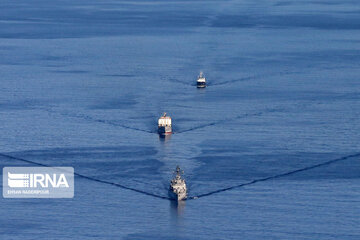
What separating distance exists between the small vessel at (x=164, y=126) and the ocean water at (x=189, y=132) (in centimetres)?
81

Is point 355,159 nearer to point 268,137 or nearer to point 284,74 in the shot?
point 268,137

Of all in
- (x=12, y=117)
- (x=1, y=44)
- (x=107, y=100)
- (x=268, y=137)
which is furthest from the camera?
(x=1, y=44)

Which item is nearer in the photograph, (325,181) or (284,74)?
(325,181)

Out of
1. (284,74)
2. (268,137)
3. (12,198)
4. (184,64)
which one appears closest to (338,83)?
(284,74)

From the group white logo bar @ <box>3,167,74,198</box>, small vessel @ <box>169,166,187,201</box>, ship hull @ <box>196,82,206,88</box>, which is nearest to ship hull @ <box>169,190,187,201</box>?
small vessel @ <box>169,166,187,201</box>

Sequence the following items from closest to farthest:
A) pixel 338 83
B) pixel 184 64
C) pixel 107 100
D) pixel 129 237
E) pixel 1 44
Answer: pixel 129 237 < pixel 107 100 < pixel 338 83 < pixel 184 64 < pixel 1 44

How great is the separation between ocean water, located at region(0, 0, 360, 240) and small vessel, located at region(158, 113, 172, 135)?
0.81m

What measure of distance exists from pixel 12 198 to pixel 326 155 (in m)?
21.2

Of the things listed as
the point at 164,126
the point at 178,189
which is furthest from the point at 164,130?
the point at 178,189

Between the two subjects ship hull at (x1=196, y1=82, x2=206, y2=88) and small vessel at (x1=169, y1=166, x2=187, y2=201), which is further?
ship hull at (x1=196, y1=82, x2=206, y2=88)

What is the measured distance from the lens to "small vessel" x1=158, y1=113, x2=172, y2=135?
79.0 meters

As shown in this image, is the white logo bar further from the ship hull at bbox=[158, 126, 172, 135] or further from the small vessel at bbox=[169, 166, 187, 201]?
the ship hull at bbox=[158, 126, 172, 135]

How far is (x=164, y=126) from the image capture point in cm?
7919

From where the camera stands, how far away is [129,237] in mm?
58750
